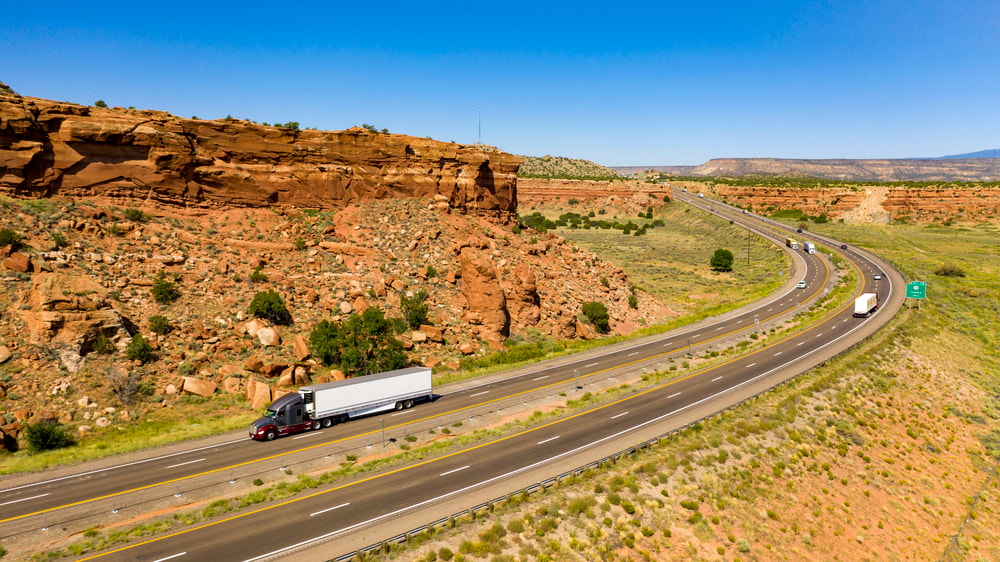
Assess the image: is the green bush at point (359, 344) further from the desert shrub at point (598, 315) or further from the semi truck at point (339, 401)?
the desert shrub at point (598, 315)

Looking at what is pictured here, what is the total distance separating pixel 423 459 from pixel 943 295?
7763cm

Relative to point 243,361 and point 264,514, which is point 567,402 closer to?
point 264,514

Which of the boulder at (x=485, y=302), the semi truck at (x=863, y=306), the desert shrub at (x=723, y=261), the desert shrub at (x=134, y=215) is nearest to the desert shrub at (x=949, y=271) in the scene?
the desert shrub at (x=723, y=261)

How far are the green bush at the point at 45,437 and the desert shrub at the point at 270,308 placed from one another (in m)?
13.5

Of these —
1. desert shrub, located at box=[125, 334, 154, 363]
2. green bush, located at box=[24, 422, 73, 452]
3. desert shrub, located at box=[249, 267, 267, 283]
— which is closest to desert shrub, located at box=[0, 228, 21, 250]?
desert shrub, located at box=[125, 334, 154, 363]

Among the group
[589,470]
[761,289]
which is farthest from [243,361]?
[761,289]

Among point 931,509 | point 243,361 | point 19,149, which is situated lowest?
point 931,509

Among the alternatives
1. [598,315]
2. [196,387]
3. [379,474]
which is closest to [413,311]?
[196,387]

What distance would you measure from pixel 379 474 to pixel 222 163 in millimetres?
35845

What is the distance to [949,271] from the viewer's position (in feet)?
270

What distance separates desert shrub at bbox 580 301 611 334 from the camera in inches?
2183

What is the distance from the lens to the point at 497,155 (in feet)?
204

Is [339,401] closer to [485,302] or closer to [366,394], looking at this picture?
[366,394]

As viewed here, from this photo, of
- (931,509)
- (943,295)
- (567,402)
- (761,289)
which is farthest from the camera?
(761,289)
